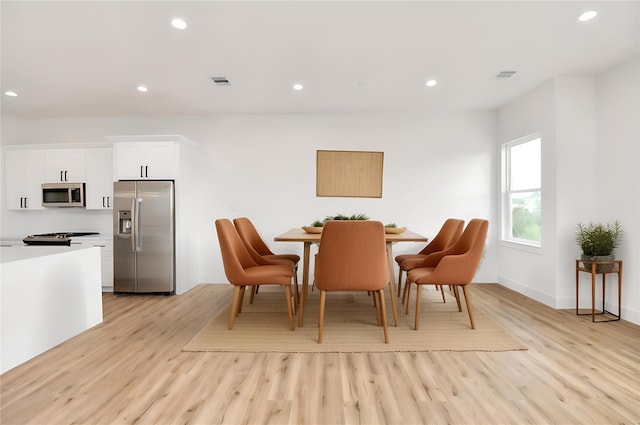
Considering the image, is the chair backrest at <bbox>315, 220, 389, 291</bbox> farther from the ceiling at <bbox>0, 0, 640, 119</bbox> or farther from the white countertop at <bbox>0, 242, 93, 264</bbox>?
the white countertop at <bbox>0, 242, 93, 264</bbox>

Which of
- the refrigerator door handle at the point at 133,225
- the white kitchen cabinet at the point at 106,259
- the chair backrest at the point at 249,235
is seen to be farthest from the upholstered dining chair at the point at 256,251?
the white kitchen cabinet at the point at 106,259

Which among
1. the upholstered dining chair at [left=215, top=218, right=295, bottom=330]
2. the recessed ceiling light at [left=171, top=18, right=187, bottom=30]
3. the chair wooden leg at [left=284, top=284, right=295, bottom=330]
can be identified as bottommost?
the chair wooden leg at [left=284, top=284, right=295, bottom=330]

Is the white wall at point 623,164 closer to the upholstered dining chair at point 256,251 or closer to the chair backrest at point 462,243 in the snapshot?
the chair backrest at point 462,243

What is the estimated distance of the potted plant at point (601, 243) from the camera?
10.3ft

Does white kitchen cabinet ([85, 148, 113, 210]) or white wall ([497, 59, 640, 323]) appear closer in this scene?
white wall ([497, 59, 640, 323])

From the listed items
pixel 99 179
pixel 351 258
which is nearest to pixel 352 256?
pixel 351 258

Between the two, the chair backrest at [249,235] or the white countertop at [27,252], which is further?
the chair backrest at [249,235]

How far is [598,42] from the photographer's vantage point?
112 inches

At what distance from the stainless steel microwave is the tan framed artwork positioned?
3.33 meters

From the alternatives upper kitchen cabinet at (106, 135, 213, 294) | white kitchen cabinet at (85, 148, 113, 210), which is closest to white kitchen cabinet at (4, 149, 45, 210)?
white kitchen cabinet at (85, 148, 113, 210)

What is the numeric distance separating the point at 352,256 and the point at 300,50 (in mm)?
1887

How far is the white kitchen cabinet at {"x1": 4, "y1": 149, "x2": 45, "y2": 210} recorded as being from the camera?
468cm

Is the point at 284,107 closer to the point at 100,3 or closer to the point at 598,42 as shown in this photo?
the point at 100,3

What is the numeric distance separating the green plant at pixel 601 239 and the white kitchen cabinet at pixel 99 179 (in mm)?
5728
